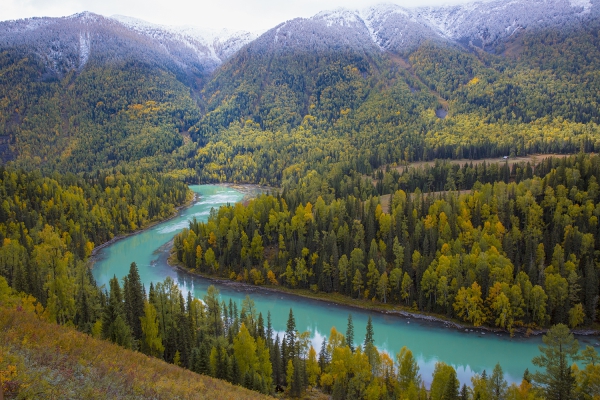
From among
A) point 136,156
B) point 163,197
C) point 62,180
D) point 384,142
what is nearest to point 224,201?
point 163,197

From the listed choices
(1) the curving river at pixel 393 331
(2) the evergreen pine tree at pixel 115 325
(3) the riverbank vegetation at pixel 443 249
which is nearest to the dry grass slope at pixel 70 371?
A: (2) the evergreen pine tree at pixel 115 325

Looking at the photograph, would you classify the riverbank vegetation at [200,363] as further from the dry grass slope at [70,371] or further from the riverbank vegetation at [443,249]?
the riverbank vegetation at [443,249]

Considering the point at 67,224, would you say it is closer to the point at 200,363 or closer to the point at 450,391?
the point at 200,363

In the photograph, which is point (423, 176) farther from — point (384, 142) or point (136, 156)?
point (136, 156)

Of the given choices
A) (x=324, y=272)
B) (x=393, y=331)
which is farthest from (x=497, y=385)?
(x=324, y=272)

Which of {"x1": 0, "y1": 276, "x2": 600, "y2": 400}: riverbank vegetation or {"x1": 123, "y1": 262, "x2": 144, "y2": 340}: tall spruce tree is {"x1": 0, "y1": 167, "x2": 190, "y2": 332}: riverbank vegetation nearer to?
{"x1": 123, "y1": 262, "x2": 144, "y2": 340}: tall spruce tree

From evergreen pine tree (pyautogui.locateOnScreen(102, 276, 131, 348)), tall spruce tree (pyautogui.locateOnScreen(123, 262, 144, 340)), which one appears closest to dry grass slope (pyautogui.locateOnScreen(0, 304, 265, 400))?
evergreen pine tree (pyautogui.locateOnScreen(102, 276, 131, 348))

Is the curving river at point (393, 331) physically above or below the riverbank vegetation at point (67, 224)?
below
